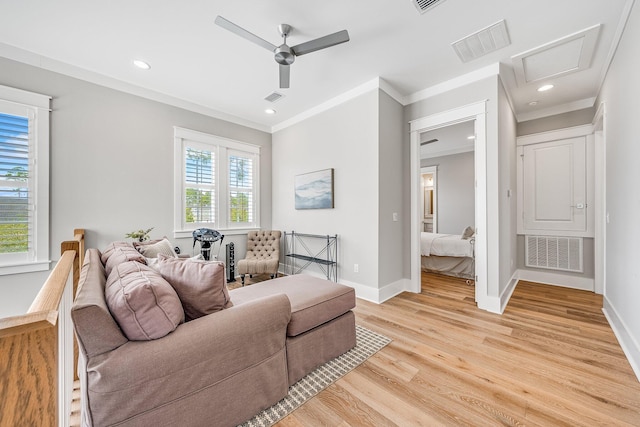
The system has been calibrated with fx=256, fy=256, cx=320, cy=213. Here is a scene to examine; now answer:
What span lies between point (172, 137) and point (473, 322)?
4.60 m

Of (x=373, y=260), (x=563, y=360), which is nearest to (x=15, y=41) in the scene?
(x=373, y=260)

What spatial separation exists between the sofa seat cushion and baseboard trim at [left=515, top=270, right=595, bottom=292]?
3805 mm

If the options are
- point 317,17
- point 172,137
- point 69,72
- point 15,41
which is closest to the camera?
point 317,17

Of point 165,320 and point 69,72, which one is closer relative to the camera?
point 165,320

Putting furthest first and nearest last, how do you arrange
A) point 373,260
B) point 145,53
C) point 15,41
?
point 373,260 → point 145,53 → point 15,41

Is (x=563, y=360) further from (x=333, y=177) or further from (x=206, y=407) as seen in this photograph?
(x=333, y=177)

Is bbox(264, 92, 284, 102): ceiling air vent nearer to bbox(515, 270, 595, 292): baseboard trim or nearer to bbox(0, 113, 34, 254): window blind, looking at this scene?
bbox(0, 113, 34, 254): window blind

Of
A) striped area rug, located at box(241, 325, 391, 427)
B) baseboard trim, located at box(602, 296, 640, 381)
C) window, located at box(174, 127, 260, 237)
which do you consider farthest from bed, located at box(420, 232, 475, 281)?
window, located at box(174, 127, 260, 237)

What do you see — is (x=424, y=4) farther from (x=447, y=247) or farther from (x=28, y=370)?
(x=447, y=247)

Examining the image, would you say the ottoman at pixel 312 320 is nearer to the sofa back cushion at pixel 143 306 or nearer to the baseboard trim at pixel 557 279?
the sofa back cushion at pixel 143 306

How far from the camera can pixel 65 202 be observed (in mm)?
2939

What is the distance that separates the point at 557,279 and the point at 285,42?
16.8 feet

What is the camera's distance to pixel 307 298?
1.90 m

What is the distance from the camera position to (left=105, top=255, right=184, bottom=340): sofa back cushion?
112cm
